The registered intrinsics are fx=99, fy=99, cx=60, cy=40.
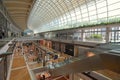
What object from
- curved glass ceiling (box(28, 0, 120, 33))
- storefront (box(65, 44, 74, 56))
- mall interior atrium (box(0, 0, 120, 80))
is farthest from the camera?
storefront (box(65, 44, 74, 56))

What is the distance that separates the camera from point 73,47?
2378 centimetres

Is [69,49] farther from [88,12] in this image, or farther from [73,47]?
[88,12]

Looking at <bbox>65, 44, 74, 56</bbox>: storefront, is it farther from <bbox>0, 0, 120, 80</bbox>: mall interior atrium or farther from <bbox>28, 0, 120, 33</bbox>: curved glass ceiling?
<bbox>28, 0, 120, 33</bbox>: curved glass ceiling

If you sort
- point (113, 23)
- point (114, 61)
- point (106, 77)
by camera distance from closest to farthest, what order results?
1. point (114, 61)
2. point (106, 77)
3. point (113, 23)

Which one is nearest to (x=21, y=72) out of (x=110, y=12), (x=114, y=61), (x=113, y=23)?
(x=114, y=61)

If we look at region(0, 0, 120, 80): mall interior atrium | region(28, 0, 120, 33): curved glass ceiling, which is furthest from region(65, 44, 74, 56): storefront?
region(28, 0, 120, 33): curved glass ceiling

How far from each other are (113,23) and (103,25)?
2044 mm

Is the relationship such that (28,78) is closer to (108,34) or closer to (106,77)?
(106,77)

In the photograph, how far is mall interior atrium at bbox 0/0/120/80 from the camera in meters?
3.87

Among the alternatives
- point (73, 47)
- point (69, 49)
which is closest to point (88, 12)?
point (73, 47)

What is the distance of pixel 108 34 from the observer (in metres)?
17.0

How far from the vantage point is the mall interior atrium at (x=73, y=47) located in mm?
3868

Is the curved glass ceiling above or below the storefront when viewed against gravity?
above

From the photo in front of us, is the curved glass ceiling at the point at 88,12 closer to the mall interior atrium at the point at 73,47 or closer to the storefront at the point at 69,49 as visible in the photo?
the mall interior atrium at the point at 73,47
